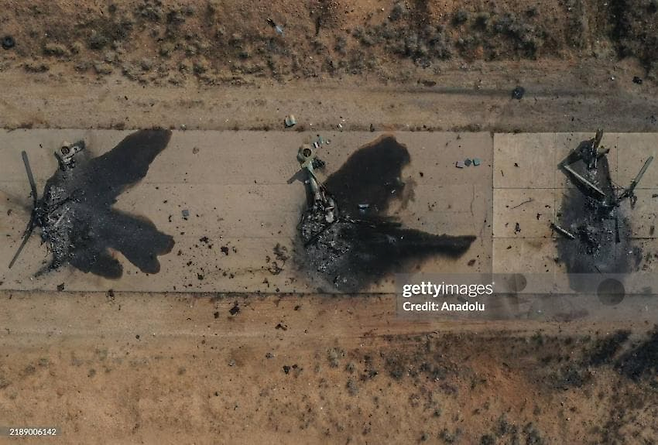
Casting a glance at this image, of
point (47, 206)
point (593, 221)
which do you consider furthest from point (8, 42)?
point (593, 221)

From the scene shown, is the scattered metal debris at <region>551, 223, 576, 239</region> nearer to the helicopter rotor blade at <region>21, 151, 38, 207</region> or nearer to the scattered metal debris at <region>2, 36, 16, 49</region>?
the helicopter rotor blade at <region>21, 151, 38, 207</region>

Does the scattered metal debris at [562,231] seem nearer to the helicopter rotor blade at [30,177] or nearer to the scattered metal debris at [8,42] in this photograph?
the helicopter rotor blade at [30,177]

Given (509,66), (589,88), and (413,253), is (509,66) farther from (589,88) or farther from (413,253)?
(413,253)

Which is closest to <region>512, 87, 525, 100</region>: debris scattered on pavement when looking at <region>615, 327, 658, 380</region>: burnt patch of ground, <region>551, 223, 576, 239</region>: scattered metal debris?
<region>551, 223, 576, 239</region>: scattered metal debris

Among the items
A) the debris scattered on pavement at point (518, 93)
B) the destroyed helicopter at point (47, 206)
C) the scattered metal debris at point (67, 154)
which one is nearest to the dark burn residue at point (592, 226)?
the debris scattered on pavement at point (518, 93)

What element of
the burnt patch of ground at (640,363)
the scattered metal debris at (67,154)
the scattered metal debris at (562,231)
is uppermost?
the scattered metal debris at (67,154)

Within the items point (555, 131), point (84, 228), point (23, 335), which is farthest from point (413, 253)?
point (23, 335)
